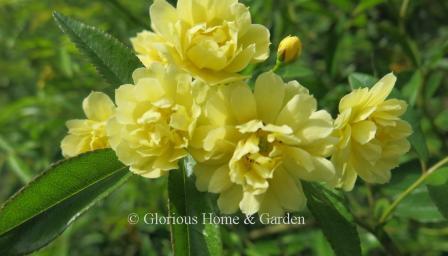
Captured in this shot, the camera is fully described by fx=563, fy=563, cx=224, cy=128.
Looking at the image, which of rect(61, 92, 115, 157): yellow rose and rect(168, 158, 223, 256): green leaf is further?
rect(61, 92, 115, 157): yellow rose

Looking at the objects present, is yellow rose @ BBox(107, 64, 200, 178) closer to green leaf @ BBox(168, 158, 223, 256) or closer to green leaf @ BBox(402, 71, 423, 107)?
green leaf @ BBox(168, 158, 223, 256)

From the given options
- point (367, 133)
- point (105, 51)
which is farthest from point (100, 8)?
point (367, 133)

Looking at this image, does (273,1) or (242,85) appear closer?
(242,85)

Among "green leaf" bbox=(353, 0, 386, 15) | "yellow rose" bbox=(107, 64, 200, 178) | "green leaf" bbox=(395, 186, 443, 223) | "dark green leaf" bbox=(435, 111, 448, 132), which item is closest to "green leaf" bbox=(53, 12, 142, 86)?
"yellow rose" bbox=(107, 64, 200, 178)

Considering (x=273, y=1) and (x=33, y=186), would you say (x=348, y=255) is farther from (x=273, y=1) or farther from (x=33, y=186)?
(x=273, y=1)

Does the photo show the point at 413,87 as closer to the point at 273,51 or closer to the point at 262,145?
the point at 273,51
